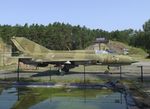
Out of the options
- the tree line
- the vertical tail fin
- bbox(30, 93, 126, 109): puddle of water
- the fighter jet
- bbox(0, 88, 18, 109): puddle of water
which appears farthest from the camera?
the tree line

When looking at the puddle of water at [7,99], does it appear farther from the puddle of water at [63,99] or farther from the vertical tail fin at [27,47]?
the vertical tail fin at [27,47]

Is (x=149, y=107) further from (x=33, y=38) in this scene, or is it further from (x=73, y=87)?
(x=33, y=38)

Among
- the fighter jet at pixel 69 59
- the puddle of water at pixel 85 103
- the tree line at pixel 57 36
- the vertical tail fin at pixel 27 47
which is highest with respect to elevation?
the tree line at pixel 57 36

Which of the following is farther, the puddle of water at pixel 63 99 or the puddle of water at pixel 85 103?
the puddle of water at pixel 63 99

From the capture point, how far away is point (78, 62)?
132 feet

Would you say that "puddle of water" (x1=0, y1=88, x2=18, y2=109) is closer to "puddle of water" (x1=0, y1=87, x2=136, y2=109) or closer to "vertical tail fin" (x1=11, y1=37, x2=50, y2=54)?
"puddle of water" (x1=0, y1=87, x2=136, y2=109)

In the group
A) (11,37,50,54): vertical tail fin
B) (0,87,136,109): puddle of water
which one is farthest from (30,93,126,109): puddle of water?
(11,37,50,54): vertical tail fin

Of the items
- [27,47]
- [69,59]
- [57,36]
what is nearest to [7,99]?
[69,59]

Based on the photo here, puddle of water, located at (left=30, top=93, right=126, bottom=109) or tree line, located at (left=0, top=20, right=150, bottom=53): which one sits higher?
tree line, located at (left=0, top=20, right=150, bottom=53)

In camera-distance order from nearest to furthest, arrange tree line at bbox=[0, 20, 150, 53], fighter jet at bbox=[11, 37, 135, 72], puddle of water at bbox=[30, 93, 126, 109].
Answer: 1. puddle of water at bbox=[30, 93, 126, 109]
2. fighter jet at bbox=[11, 37, 135, 72]
3. tree line at bbox=[0, 20, 150, 53]

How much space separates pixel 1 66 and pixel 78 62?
1784 cm

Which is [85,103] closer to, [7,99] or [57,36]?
[7,99]

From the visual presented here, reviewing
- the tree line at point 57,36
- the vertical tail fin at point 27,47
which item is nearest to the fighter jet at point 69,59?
the vertical tail fin at point 27,47

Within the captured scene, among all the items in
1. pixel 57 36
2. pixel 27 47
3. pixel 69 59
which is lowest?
pixel 69 59
